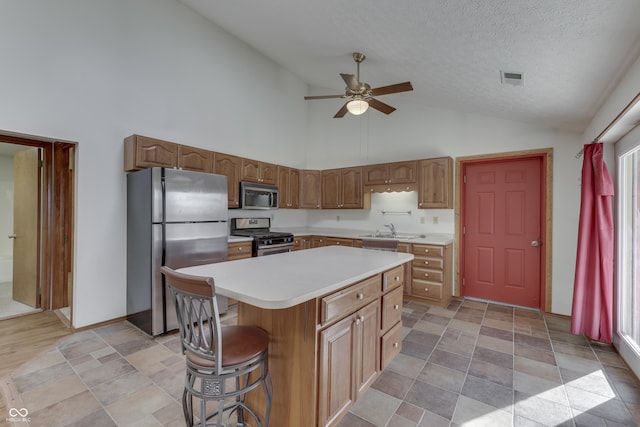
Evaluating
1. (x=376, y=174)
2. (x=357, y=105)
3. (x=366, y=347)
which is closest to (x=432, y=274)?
(x=376, y=174)

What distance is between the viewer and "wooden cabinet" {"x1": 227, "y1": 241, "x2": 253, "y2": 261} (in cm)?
382

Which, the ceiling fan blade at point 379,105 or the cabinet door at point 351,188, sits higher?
the ceiling fan blade at point 379,105

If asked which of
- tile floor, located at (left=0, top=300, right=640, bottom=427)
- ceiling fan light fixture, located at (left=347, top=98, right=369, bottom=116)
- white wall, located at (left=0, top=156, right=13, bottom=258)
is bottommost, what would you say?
tile floor, located at (left=0, top=300, right=640, bottom=427)

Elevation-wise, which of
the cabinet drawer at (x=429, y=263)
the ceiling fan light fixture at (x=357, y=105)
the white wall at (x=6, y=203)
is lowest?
the cabinet drawer at (x=429, y=263)

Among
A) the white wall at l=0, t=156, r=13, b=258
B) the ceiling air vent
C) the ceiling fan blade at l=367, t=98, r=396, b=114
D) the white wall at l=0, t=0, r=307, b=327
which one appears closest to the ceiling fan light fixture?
the ceiling fan blade at l=367, t=98, r=396, b=114

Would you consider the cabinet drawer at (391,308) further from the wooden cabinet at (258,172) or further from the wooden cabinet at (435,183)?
the wooden cabinet at (258,172)

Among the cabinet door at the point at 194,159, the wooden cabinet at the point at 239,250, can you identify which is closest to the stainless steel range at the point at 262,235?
the wooden cabinet at the point at 239,250

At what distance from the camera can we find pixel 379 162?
16.9ft

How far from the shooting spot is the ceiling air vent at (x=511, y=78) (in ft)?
7.79

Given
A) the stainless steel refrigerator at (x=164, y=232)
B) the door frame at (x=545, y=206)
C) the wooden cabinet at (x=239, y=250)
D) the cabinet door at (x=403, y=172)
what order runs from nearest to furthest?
the stainless steel refrigerator at (x=164, y=232)
the door frame at (x=545, y=206)
the wooden cabinet at (x=239, y=250)
the cabinet door at (x=403, y=172)

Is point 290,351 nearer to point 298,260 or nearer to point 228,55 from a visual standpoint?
point 298,260

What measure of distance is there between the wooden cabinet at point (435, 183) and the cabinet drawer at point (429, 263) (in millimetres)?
A: 813

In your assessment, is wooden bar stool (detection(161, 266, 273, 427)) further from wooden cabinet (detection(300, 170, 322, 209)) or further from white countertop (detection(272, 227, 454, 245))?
wooden cabinet (detection(300, 170, 322, 209))

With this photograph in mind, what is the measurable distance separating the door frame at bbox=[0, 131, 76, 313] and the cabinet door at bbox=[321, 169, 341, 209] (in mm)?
3794
